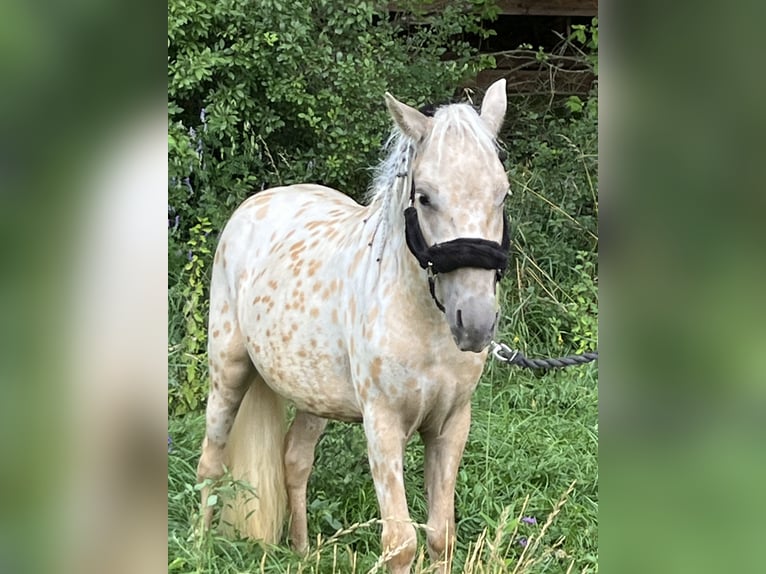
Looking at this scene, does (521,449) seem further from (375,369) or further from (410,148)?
(410,148)

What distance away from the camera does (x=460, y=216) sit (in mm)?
1451

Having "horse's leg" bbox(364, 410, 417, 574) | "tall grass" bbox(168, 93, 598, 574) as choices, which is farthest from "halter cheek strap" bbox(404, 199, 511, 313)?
"tall grass" bbox(168, 93, 598, 574)

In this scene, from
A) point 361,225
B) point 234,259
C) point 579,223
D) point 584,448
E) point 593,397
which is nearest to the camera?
point 361,225

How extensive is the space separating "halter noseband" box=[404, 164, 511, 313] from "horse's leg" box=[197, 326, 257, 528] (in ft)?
3.20

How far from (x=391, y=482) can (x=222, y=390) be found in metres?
0.84

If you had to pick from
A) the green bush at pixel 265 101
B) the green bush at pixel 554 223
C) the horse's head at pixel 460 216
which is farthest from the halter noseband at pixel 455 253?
the green bush at pixel 554 223

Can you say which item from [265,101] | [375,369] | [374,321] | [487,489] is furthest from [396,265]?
[265,101]

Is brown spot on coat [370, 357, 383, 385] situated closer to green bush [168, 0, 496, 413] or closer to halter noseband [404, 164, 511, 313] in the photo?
halter noseband [404, 164, 511, 313]

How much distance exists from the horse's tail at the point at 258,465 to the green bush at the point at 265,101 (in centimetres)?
75

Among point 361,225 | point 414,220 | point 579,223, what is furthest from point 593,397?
point 414,220
